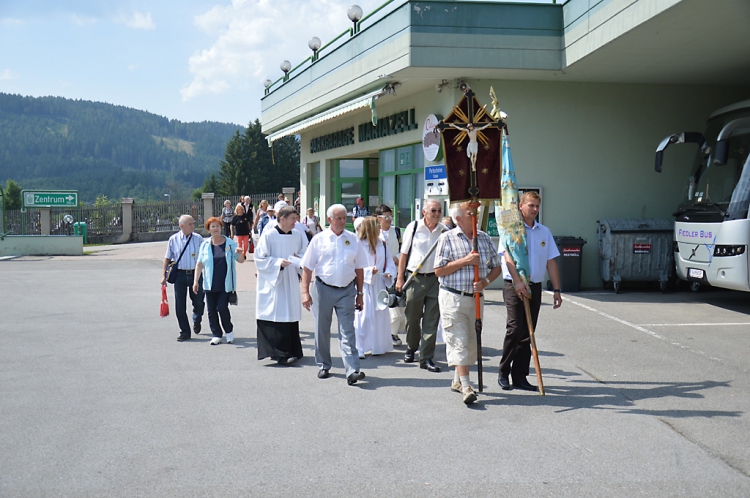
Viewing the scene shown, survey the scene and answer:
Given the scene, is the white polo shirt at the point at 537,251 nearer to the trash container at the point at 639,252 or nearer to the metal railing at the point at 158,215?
the trash container at the point at 639,252

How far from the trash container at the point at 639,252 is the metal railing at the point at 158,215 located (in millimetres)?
25699

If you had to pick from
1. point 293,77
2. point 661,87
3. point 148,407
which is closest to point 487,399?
point 148,407

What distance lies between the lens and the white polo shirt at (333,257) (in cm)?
764

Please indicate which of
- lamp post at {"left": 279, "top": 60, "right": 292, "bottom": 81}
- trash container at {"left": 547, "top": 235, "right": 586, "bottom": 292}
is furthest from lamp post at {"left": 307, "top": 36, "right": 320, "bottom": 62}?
trash container at {"left": 547, "top": 235, "right": 586, "bottom": 292}

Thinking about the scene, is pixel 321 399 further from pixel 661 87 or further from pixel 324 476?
pixel 661 87

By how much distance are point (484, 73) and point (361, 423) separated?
31.4 ft

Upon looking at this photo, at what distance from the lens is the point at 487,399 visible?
6875 mm

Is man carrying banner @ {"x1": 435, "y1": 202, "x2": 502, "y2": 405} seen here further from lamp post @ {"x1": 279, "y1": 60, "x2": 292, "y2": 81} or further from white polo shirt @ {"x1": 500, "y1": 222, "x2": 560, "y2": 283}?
lamp post @ {"x1": 279, "y1": 60, "x2": 292, "y2": 81}

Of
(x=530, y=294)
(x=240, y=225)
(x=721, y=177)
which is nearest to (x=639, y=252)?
(x=721, y=177)

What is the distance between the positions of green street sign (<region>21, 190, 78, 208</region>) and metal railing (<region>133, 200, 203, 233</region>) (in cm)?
571

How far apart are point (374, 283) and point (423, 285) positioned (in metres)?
0.92

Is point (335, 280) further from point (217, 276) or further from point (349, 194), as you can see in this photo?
point (349, 194)

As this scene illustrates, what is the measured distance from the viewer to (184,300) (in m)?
10.1

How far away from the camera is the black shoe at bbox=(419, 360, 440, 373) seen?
26.4 ft
